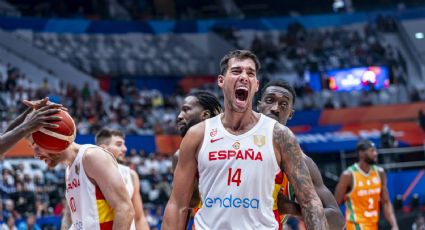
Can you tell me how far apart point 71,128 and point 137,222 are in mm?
2435

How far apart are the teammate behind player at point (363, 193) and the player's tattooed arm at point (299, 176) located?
5.45 metres

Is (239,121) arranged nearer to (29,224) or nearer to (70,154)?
(70,154)

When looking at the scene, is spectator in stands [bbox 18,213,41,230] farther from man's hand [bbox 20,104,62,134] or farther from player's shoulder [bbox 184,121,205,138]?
player's shoulder [bbox 184,121,205,138]

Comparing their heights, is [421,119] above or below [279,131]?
above

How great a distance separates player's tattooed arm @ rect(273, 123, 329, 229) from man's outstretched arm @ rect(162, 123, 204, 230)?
520mm

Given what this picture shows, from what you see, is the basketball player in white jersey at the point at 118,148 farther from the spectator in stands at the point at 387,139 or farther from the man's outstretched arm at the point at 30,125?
the spectator in stands at the point at 387,139

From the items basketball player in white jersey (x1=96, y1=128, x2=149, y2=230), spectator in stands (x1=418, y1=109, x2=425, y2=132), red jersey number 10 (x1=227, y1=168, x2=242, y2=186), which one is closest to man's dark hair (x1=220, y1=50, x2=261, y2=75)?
red jersey number 10 (x1=227, y1=168, x2=242, y2=186)

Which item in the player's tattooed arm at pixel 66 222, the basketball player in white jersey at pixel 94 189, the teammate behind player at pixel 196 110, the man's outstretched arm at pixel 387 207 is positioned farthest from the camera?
the man's outstretched arm at pixel 387 207

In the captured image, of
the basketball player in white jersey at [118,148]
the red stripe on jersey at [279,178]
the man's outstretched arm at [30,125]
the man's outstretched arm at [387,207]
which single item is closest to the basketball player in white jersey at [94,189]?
the man's outstretched arm at [30,125]

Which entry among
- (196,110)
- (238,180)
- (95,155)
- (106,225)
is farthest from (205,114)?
(238,180)

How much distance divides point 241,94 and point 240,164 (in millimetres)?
462

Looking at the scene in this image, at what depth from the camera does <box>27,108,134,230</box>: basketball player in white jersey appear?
215 inches

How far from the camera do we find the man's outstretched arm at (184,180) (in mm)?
4789

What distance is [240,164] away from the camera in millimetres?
4621
